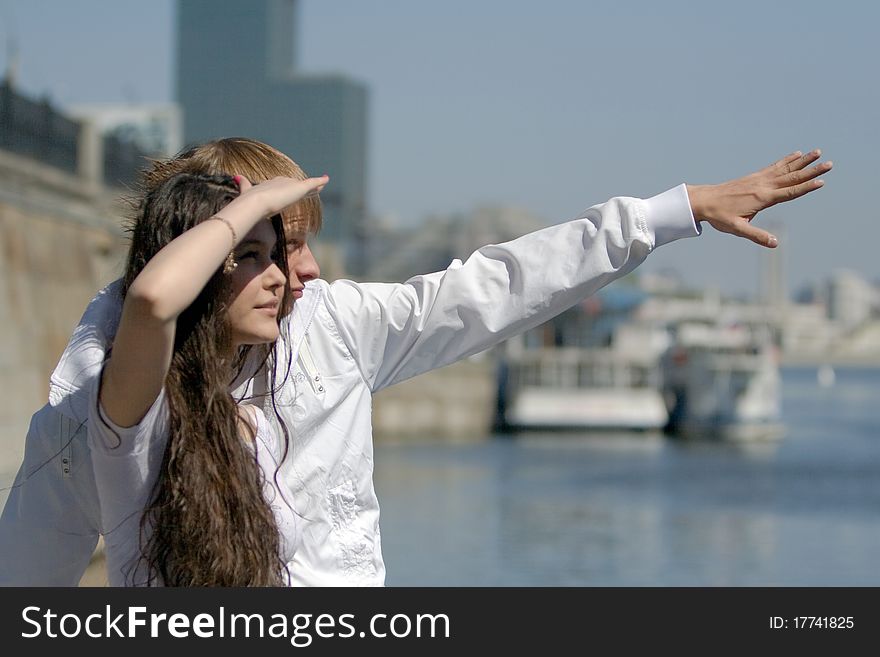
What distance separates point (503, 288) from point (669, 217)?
0.31 m

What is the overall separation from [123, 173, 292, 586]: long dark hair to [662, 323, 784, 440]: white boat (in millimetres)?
42061

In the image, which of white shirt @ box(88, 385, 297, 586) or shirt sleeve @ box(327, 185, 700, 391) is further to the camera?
shirt sleeve @ box(327, 185, 700, 391)

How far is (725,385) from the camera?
43.1 metres

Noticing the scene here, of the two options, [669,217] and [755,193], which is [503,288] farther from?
[755,193]

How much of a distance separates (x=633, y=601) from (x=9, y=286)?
14.9 metres

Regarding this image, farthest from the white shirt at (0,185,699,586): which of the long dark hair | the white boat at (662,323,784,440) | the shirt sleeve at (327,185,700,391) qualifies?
the white boat at (662,323,784,440)

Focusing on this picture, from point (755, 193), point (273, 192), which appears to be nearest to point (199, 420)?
point (273, 192)

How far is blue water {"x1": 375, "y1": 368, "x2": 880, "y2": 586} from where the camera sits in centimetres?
1772

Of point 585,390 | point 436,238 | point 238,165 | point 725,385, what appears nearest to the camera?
point 238,165

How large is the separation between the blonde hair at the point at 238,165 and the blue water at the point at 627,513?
39.3 feet

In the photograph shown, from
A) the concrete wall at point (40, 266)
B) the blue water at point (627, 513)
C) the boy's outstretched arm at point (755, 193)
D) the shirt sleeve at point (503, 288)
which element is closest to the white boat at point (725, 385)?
the blue water at point (627, 513)

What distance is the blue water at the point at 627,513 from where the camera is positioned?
17.7 metres

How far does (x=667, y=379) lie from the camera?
149ft

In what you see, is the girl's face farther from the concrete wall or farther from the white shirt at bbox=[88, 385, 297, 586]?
the concrete wall
